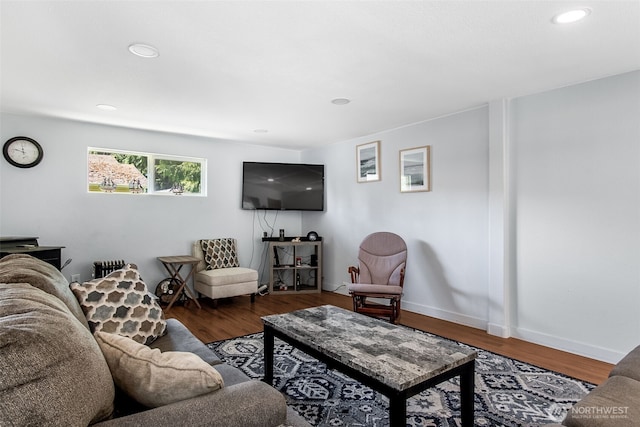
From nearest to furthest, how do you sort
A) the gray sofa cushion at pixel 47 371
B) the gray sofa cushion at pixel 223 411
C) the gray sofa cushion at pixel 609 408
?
the gray sofa cushion at pixel 47 371
the gray sofa cushion at pixel 223 411
the gray sofa cushion at pixel 609 408

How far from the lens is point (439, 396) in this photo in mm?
2342

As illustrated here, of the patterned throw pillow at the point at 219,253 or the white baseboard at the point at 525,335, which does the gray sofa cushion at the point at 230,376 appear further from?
the patterned throw pillow at the point at 219,253

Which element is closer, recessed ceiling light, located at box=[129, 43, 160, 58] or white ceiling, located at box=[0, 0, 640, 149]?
white ceiling, located at box=[0, 0, 640, 149]

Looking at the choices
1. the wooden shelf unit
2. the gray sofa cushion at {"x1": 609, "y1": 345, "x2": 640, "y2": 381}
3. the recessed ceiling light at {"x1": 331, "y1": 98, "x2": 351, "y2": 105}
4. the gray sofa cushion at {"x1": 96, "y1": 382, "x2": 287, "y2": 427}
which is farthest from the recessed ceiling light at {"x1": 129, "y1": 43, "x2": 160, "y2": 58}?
the wooden shelf unit

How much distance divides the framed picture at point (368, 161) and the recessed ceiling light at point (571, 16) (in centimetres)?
287

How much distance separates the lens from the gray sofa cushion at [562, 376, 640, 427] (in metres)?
1.22

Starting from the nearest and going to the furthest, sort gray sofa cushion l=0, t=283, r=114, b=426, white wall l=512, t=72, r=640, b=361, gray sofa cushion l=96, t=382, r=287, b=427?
A: gray sofa cushion l=0, t=283, r=114, b=426
gray sofa cushion l=96, t=382, r=287, b=427
white wall l=512, t=72, r=640, b=361

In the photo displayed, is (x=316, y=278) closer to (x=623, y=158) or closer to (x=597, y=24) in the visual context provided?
(x=623, y=158)

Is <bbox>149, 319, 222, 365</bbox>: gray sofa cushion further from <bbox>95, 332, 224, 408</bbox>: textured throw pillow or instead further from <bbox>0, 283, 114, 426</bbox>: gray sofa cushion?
<bbox>0, 283, 114, 426</bbox>: gray sofa cushion

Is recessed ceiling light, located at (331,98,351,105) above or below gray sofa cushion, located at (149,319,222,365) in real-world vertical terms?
above

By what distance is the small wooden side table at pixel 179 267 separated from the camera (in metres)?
4.48

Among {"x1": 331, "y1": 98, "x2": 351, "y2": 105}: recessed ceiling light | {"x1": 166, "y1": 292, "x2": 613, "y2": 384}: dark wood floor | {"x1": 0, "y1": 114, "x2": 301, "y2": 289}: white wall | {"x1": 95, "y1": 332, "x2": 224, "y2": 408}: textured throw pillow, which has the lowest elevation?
{"x1": 166, "y1": 292, "x2": 613, "y2": 384}: dark wood floor

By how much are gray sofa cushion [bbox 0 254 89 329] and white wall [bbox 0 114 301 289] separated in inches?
113

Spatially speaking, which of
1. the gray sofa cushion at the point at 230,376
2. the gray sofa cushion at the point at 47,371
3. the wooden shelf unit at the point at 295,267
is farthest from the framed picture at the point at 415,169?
the gray sofa cushion at the point at 47,371
